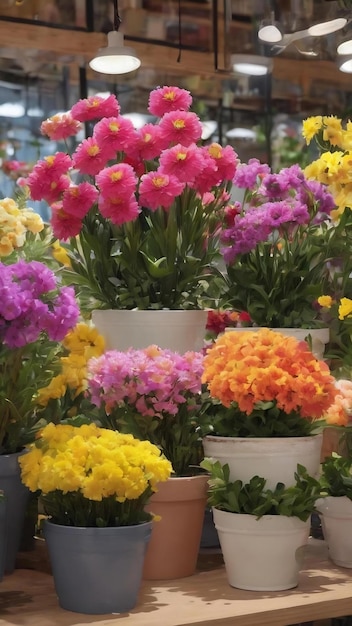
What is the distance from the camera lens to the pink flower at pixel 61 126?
2.20m

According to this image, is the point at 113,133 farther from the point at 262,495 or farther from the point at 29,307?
the point at 262,495

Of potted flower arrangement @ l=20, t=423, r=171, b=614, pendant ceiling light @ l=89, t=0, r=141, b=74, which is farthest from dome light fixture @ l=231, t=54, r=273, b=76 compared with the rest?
potted flower arrangement @ l=20, t=423, r=171, b=614

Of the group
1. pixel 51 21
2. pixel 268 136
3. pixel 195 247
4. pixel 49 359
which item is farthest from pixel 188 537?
pixel 268 136

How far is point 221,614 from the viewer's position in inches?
63.0

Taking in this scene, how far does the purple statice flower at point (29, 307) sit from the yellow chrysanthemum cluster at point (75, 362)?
0.89ft

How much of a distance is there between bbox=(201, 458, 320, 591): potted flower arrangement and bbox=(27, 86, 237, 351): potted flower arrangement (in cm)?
42

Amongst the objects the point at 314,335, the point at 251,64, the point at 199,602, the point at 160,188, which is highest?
the point at 251,64

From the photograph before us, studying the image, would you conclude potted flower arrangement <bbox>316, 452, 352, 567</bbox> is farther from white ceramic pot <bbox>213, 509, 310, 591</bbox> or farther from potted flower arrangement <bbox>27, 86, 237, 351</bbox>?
potted flower arrangement <bbox>27, 86, 237, 351</bbox>

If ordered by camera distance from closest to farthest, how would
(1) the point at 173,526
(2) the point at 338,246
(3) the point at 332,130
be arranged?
1. (1) the point at 173,526
2. (2) the point at 338,246
3. (3) the point at 332,130

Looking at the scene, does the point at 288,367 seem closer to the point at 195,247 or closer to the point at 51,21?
the point at 195,247

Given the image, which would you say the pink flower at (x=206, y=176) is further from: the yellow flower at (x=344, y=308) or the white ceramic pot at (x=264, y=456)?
the white ceramic pot at (x=264, y=456)

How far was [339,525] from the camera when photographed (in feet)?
6.31

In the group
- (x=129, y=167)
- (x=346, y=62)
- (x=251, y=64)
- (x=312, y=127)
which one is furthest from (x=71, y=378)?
(x=251, y=64)

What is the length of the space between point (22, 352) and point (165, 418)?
0.95 ft
